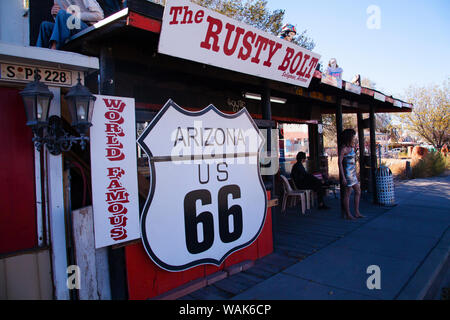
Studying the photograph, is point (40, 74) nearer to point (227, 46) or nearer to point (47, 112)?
point (47, 112)

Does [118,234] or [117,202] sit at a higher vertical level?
[117,202]

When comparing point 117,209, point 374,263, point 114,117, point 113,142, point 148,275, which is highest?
point 114,117

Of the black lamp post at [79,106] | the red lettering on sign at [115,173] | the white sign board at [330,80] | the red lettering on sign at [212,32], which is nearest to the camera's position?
the black lamp post at [79,106]

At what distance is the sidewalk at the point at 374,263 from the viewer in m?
3.16

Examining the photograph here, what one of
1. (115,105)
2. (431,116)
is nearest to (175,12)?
(115,105)

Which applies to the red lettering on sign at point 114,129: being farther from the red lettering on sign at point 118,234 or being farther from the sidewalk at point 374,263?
the sidewalk at point 374,263

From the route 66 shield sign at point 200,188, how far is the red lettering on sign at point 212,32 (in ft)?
2.32

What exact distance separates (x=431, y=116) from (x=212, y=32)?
22884 millimetres

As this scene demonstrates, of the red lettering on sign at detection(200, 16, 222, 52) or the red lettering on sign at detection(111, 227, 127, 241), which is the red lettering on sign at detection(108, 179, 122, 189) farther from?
the red lettering on sign at detection(200, 16, 222, 52)

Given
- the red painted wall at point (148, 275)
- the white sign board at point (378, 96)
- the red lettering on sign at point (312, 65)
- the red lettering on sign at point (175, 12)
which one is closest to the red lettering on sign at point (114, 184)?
the red painted wall at point (148, 275)

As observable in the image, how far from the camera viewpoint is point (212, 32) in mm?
3104

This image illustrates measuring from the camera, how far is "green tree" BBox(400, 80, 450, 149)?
2031 cm

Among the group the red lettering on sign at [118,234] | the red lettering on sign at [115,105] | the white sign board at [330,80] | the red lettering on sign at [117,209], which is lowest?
the red lettering on sign at [118,234]
